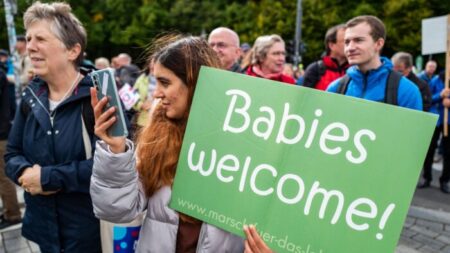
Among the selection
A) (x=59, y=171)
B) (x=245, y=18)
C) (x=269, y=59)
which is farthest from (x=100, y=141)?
(x=245, y=18)

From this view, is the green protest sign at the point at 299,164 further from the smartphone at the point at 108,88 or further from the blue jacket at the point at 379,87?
the blue jacket at the point at 379,87

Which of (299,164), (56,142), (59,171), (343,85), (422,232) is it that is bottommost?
(422,232)

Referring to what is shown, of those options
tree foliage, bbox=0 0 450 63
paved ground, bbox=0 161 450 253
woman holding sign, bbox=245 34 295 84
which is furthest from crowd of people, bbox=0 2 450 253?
tree foliage, bbox=0 0 450 63

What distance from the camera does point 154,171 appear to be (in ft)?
4.92

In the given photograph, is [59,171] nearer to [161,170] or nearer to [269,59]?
[161,170]

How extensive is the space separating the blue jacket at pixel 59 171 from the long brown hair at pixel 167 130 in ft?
1.59

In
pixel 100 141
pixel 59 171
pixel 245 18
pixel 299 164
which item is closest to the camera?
pixel 299 164

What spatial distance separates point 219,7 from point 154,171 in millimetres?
29552

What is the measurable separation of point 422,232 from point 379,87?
2025 mm

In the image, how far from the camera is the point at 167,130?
1553 mm

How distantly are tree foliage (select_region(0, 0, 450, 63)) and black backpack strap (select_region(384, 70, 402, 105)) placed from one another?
2088cm

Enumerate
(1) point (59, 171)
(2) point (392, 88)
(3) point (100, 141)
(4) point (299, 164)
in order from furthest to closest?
(2) point (392, 88) → (1) point (59, 171) → (3) point (100, 141) → (4) point (299, 164)

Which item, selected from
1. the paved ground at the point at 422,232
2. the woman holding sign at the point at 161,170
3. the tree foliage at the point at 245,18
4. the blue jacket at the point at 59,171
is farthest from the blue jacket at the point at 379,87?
the tree foliage at the point at 245,18

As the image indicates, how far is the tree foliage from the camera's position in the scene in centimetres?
2297
